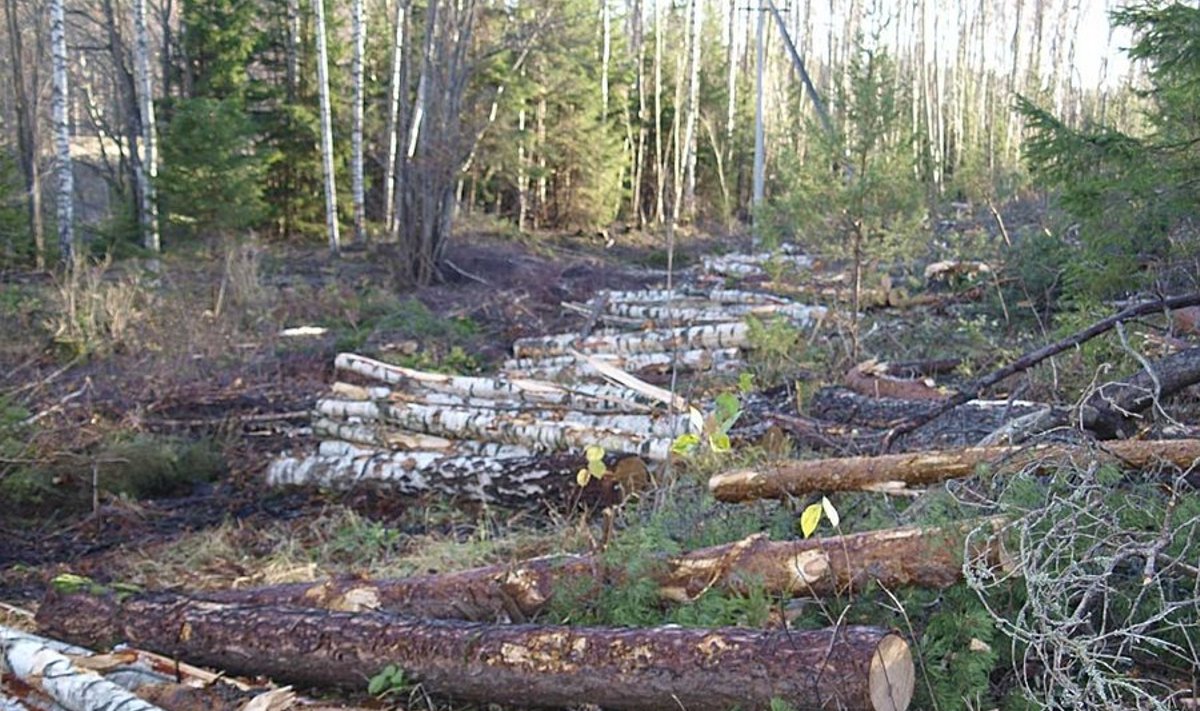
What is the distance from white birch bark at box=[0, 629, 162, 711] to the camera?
10.6 feet

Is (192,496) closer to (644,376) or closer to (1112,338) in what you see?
(644,376)

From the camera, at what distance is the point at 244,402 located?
28.9 ft

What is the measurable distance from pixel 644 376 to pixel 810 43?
32644mm

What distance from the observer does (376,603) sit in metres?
4.04

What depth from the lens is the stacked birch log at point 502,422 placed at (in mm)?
6395

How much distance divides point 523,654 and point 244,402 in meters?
6.31

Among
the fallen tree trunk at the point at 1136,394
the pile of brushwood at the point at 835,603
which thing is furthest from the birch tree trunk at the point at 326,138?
the fallen tree trunk at the point at 1136,394

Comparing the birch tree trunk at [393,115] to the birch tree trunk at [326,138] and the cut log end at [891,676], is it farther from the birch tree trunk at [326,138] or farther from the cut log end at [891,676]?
the cut log end at [891,676]

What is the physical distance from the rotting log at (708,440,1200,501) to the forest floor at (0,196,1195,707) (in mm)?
125

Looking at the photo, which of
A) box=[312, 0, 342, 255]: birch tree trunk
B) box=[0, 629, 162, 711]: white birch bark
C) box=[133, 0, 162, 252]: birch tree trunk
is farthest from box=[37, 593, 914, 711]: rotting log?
box=[312, 0, 342, 255]: birch tree trunk

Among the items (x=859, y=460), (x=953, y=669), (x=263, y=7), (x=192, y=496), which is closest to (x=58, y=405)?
(x=192, y=496)

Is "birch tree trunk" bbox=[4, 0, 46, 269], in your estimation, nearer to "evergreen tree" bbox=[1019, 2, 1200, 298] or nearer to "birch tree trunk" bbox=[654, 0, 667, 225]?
"birch tree trunk" bbox=[654, 0, 667, 225]

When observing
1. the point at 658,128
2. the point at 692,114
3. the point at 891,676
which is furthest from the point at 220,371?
the point at 658,128

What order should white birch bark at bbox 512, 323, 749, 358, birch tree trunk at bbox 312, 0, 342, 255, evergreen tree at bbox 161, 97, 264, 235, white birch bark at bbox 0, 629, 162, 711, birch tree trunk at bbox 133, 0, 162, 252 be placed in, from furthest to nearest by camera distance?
1. birch tree trunk at bbox 312, 0, 342, 255
2. birch tree trunk at bbox 133, 0, 162, 252
3. evergreen tree at bbox 161, 97, 264, 235
4. white birch bark at bbox 512, 323, 749, 358
5. white birch bark at bbox 0, 629, 162, 711
